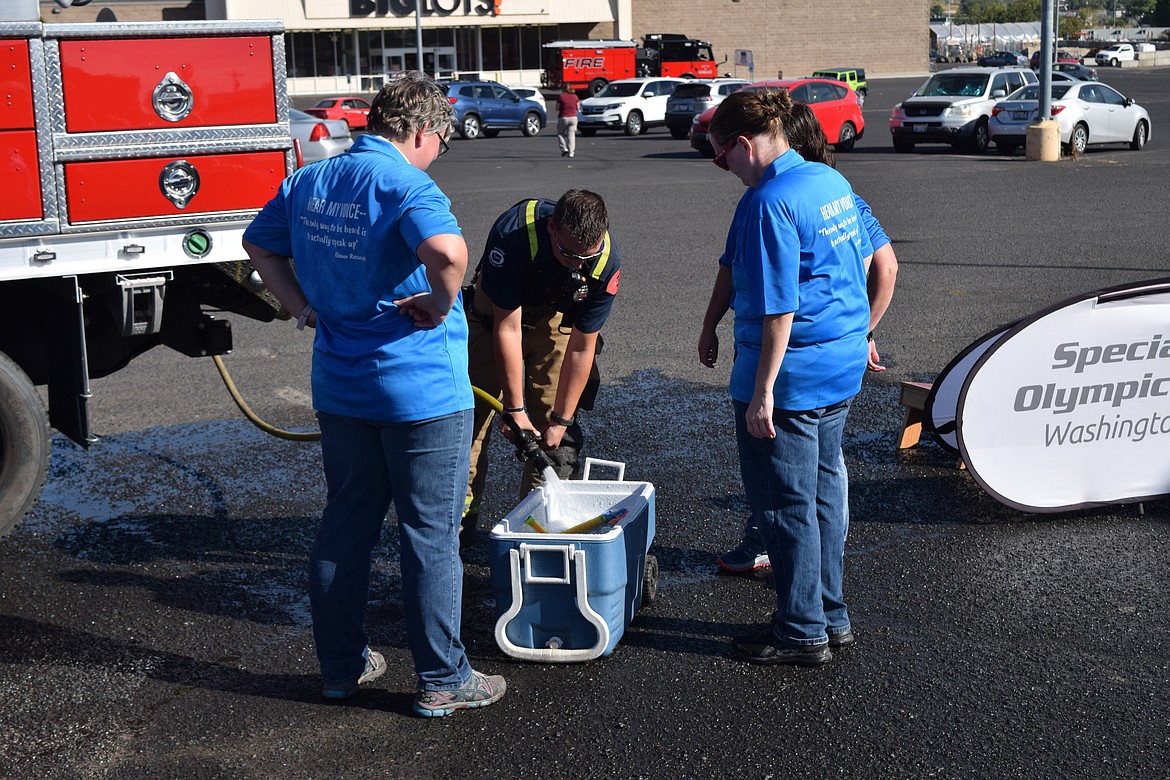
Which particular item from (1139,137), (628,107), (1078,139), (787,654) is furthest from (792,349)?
(628,107)

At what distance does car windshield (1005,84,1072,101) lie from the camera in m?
24.5

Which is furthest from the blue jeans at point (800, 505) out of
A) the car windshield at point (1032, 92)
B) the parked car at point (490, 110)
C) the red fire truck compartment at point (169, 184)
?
the parked car at point (490, 110)

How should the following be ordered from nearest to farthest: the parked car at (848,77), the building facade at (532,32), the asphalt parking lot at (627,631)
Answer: the asphalt parking lot at (627,631), the parked car at (848,77), the building facade at (532,32)

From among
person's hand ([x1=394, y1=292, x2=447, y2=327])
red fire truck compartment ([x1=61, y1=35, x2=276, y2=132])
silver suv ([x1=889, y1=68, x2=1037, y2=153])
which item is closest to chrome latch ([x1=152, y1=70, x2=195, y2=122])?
red fire truck compartment ([x1=61, y1=35, x2=276, y2=132])

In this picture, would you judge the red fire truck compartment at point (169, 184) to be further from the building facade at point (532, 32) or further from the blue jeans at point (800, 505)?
the building facade at point (532, 32)

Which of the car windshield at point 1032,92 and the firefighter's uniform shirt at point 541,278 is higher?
the car windshield at point 1032,92

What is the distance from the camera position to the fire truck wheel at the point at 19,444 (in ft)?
15.8

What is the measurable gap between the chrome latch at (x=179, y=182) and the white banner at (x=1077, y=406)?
3256mm

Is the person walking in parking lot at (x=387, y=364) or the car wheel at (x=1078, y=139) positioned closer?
the person walking in parking lot at (x=387, y=364)

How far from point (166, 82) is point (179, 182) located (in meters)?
0.38

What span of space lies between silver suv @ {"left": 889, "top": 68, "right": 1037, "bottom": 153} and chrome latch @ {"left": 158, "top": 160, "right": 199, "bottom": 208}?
74.4 feet

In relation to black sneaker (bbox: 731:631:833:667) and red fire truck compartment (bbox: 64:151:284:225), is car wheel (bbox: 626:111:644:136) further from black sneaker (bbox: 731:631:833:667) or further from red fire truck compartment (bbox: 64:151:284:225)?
black sneaker (bbox: 731:631:833:667)

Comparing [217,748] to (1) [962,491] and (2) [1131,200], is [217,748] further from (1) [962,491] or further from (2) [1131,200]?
(2) [1131,200]

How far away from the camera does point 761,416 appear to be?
3.87 meters
